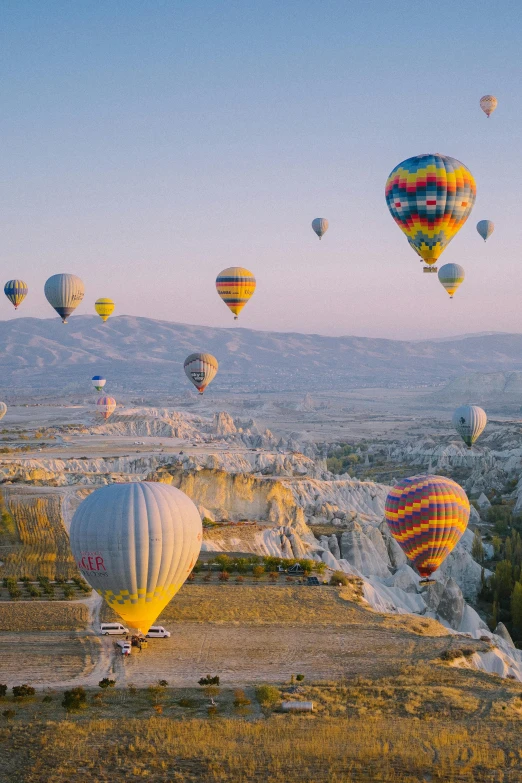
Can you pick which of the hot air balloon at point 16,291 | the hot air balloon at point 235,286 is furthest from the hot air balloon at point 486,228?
the hot air balloon at point 16,291

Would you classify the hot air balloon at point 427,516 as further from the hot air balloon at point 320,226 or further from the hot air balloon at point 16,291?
the hot air balloon at point 16,291

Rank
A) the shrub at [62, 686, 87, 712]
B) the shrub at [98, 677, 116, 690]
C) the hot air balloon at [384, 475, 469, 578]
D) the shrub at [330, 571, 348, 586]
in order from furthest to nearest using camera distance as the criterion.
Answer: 1. the hot air balloon at [384, 475, 469, 578]
2. the shrub at [330, 571, 348, 586]
3. the shrub at [98, 677, 116, 690]
4. the shrub at [62, 686, 87, 712]

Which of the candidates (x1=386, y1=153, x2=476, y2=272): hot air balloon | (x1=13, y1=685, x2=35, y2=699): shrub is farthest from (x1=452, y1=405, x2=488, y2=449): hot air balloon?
(x1=13, y1=685, x2=35, y2=699): shrub

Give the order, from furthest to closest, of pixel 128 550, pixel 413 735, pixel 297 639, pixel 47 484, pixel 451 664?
pixel 47 484 < pixel 297 639 < pixel 451 664 < pixel 128 550 < pixel 413 735

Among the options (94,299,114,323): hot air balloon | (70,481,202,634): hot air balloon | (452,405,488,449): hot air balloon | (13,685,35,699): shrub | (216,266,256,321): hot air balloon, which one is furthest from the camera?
(94,299,114,323): hot air balloon

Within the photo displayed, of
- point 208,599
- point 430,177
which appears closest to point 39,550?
point 208,599

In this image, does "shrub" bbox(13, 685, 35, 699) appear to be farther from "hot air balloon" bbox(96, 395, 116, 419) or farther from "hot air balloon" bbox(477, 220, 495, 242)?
"hot air balloon" bbox(96, 395, 116, 419)

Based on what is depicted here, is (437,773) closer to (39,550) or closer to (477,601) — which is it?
(39,550)

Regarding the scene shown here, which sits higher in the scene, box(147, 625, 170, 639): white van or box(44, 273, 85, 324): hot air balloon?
box(44, 273, 85, 324): hot air balloon
